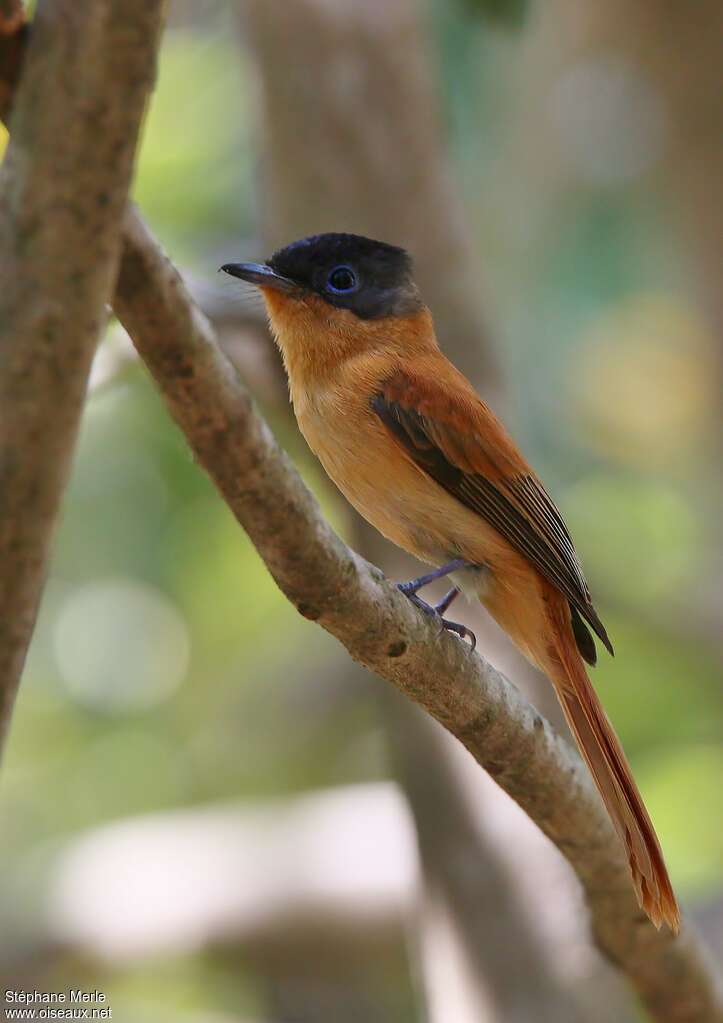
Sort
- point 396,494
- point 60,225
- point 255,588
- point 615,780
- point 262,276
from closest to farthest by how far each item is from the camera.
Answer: point 60,225
point 615,780
point 396,494
point 262,276
point 255,588

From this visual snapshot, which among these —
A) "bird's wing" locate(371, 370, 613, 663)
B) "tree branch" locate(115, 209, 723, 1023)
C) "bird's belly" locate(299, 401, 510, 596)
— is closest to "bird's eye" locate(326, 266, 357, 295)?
"bird's wing" locate(371, 370, 613, 663)

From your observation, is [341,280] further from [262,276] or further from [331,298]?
[262,276]

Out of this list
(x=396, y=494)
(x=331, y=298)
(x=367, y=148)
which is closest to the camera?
(x=396, y=494)

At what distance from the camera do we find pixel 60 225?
1561 mm

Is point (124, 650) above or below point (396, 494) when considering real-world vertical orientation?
above

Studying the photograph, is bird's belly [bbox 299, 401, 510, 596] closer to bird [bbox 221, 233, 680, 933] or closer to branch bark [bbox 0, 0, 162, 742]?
bird [bbox 221, 233, 680, 933]

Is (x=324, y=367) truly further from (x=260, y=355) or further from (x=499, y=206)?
(x=499, y=206)

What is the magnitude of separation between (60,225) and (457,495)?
2.15 metres

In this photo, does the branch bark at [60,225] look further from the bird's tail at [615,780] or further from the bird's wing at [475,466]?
the bird's tail at [615,780]

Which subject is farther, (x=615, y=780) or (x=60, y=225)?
(x=615, y=780)

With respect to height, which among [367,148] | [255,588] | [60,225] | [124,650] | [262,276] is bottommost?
[60,225]

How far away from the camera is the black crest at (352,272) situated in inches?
158

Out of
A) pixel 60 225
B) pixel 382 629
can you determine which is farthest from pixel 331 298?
pixel 60 225

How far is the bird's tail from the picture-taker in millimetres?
3232
